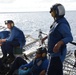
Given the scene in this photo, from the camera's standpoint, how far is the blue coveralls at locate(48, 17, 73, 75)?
5957 millimetres

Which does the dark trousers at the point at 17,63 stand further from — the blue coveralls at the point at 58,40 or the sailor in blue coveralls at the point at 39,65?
the blue coveralls at the point at 58,40

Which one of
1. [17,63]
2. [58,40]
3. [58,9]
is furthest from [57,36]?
[17,63]

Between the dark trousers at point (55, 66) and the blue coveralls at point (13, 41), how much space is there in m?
3.24

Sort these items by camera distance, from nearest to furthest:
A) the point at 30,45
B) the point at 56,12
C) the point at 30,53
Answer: the point at 56,12 < the point at 30,53 < the point at 30,45

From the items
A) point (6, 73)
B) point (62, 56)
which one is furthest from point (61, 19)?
point (6, 73)

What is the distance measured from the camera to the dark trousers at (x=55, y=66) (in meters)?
6.19

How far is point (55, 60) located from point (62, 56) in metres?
0.17

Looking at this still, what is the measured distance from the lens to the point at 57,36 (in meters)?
6.08

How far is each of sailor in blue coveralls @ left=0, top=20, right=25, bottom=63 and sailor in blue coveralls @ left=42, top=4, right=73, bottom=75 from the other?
10.4ft

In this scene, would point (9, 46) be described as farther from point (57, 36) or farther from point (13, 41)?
point (57, 36)

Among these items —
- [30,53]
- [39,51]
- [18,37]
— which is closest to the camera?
[39,51]

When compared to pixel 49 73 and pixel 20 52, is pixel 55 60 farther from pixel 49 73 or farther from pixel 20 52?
pixel 20 52

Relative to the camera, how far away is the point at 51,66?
246 inches

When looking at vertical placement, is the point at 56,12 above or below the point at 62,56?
above
